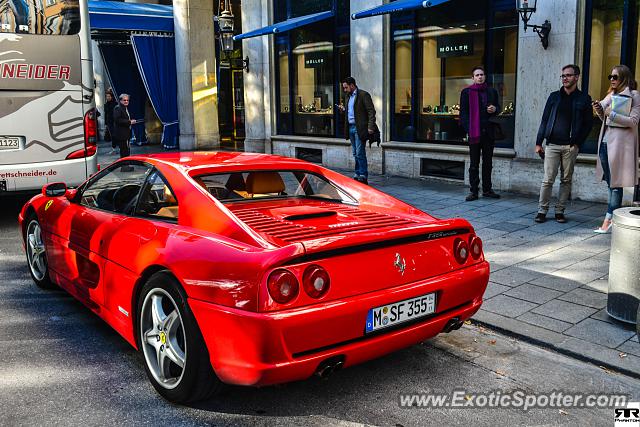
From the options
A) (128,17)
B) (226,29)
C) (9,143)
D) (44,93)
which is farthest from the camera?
(128,17)

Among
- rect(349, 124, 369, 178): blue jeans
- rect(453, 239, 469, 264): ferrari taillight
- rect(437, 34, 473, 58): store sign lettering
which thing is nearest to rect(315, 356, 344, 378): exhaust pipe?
rect(453, 239, 469, 264): ferrari taillight

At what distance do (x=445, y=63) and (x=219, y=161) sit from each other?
28.0 feet

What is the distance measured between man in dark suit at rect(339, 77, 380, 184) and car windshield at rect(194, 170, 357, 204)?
6734 millimetres

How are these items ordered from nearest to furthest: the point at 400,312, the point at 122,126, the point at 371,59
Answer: the point at 400,312 < the point at 371,59 < the point at 122,126

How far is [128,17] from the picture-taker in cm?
1822

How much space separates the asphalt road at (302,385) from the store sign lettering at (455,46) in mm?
7781

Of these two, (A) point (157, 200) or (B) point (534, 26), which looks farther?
(B) point (534, 26)

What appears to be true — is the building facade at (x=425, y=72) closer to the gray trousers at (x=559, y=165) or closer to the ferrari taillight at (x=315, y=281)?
the gray trousers at (x=559, y=165)

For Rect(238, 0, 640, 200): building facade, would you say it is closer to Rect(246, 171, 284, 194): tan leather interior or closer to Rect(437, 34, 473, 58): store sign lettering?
Rect(437, 34, 473, 58): store sign lettering

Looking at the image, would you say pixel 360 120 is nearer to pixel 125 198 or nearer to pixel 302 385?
pixel 125 198

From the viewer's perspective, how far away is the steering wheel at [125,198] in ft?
13.8

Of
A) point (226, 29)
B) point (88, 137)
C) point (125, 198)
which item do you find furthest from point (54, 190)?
point (226, 29)

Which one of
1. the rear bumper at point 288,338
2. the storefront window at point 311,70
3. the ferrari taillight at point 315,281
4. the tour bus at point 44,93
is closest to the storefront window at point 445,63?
the storefront window at point 311,70

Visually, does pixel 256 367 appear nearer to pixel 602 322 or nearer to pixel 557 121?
pixel 602 322
